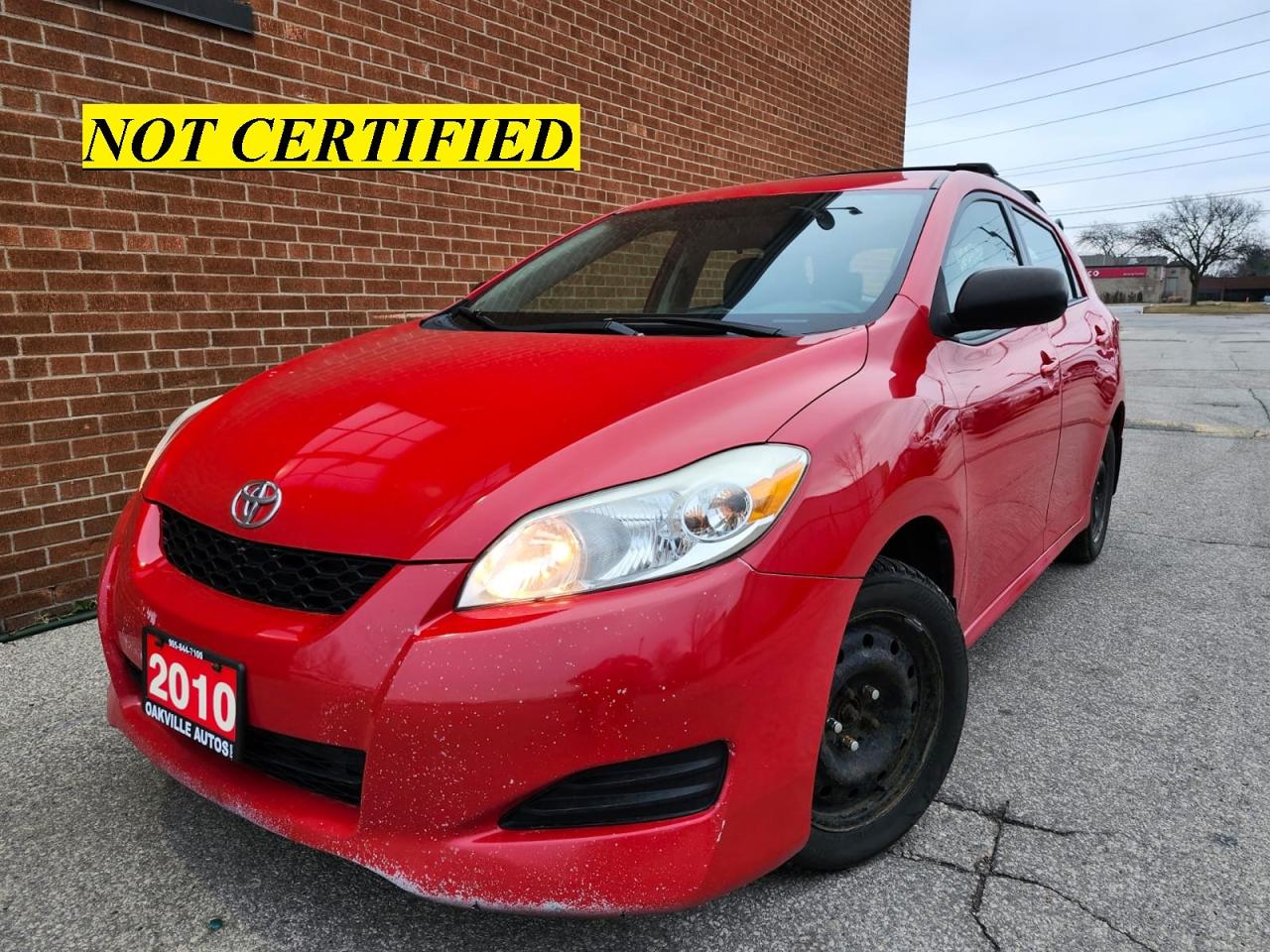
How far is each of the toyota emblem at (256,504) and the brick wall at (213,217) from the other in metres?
2.14

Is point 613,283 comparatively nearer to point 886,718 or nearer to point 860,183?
point 860,183

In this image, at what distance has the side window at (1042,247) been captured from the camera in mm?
3355

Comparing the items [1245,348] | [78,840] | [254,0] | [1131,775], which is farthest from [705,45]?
[1245,348]

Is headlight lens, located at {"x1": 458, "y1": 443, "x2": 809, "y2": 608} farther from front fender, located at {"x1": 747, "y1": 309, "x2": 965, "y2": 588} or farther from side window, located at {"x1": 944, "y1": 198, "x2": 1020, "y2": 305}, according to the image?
side window, located at {"x1": 944, "y1": 198, "x2": 1020, "y2": 305}

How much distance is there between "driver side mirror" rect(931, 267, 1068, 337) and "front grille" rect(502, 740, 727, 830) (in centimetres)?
128

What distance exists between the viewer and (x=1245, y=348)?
18656 millimetres

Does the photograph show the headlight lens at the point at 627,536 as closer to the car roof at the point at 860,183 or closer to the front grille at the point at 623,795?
the front grille at the point at 623,795

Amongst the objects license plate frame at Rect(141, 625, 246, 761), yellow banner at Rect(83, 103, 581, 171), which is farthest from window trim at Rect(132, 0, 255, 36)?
license plate frame at Rect(141, 625, 246, 761)

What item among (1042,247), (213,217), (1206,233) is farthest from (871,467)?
(1206,233)

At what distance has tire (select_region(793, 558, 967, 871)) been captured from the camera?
184 centimetres

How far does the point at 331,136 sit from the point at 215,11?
0.71m

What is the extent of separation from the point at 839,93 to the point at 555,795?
912 centimetres

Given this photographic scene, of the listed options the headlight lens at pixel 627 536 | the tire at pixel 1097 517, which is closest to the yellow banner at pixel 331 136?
the headlight lens at pixel 627 536

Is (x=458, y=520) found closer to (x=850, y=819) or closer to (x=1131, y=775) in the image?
(x=850, y=819)
